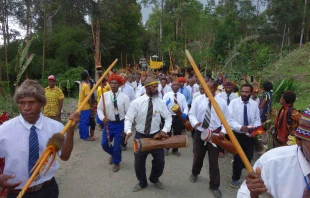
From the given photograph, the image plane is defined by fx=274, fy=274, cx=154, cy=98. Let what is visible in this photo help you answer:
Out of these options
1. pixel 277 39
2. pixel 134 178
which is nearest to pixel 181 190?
pixel 134 178

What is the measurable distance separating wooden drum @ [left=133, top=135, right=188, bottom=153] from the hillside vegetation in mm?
6713

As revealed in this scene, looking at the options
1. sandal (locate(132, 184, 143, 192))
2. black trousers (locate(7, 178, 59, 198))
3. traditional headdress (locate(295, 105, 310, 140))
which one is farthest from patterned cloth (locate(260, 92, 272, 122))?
black trousers (locate(7, 178, 59, 198))

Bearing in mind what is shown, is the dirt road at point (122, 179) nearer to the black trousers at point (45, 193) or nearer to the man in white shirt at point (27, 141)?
the black trousers at point (45, 193)

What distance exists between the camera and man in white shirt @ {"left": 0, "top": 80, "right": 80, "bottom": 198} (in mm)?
2613

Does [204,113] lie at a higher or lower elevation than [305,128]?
lower

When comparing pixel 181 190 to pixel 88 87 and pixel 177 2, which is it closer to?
pixel 88 87

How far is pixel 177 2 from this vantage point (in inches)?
1387

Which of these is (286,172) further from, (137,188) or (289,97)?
(137,188)

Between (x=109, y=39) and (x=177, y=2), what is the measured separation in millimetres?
14706

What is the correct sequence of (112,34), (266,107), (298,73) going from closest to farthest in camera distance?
(266,107), (298,73), (112,34)

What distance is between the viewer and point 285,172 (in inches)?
78.7

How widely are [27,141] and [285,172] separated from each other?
7.52 feet

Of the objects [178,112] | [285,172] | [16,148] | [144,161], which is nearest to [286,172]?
[285,172]

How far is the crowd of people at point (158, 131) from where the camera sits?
2.03 m
